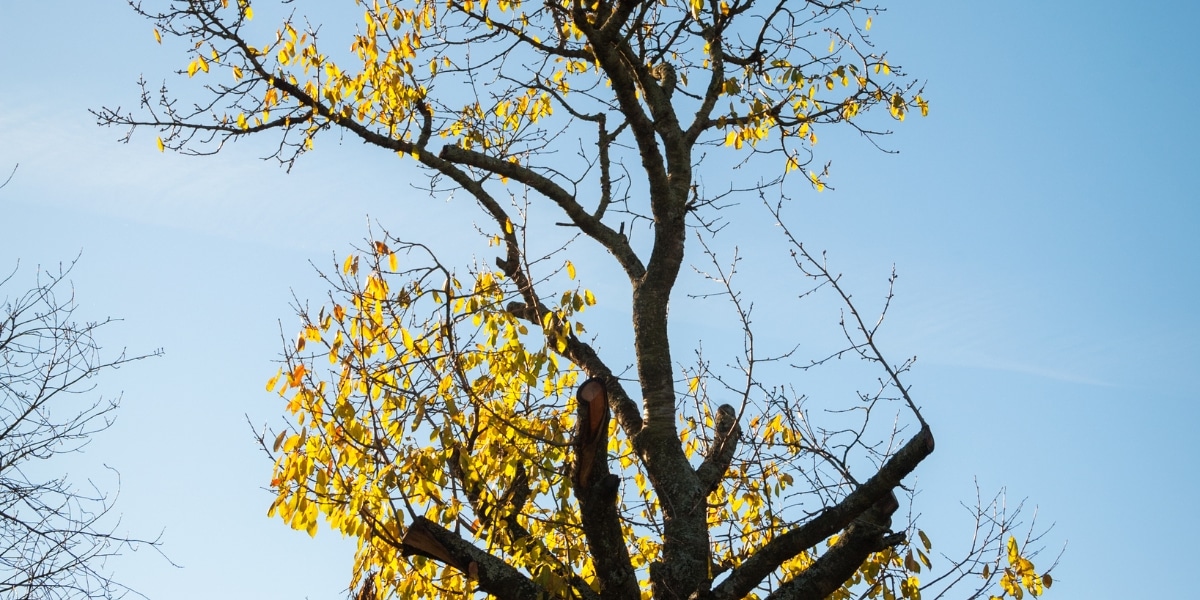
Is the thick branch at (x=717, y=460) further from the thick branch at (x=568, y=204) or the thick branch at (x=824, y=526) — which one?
the thick branch at (x=568, y=204)

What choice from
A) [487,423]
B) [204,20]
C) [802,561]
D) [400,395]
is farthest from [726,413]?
[204,20]

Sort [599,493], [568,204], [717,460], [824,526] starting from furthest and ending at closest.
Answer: [568,204] < [717,460] < [824,526] < [599,493]

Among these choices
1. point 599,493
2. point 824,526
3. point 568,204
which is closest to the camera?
point 599,493

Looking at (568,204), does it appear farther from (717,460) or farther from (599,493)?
(599,493)

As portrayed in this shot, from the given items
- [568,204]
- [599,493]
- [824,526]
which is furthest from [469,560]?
[568,204]

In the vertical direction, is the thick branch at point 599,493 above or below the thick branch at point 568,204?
below

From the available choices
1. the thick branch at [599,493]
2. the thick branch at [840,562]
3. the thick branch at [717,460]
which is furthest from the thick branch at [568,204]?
the thick branch at [840,562]

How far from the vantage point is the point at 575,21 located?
7.30 meters

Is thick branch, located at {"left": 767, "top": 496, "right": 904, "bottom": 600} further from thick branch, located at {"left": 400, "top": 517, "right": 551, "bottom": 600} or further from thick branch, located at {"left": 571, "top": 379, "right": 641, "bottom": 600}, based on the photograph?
thick branch, located at {"left": 400, "top": 517, "right": 551, "bottom": 600}

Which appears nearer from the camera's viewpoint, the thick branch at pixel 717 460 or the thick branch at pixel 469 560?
the thick branch at pixel 469 560

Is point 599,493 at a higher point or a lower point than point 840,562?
higher

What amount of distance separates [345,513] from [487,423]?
104 centimetres

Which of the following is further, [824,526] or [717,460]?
[717,460]

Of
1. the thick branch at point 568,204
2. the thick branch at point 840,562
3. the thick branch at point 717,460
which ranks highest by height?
the thick branch at point 568,204
